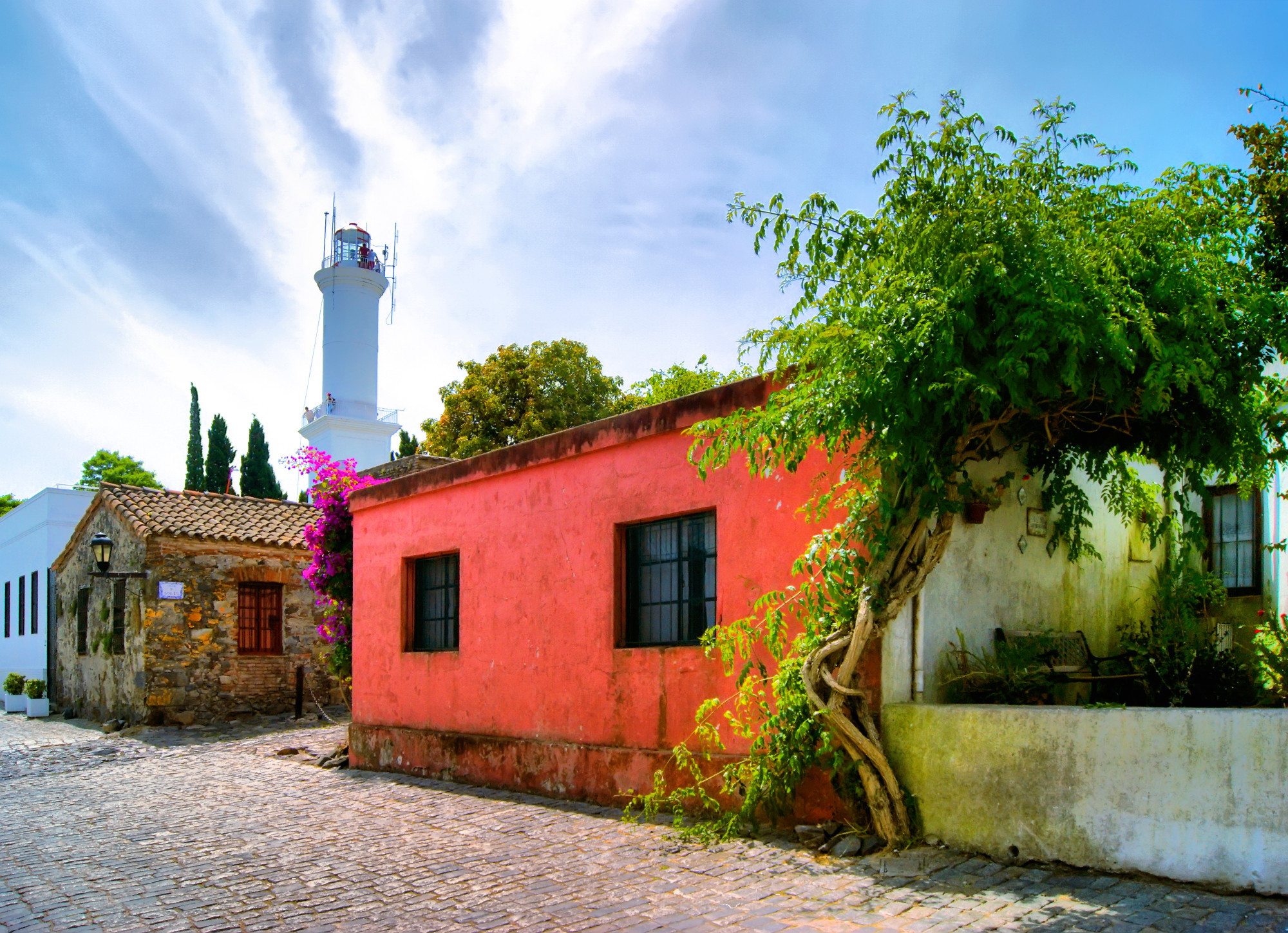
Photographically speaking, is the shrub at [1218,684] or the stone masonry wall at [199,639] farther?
the stone masonry wall at [199,639]

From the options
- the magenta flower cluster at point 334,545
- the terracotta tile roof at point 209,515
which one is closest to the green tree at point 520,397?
the terracotta tile roof at point 209,515

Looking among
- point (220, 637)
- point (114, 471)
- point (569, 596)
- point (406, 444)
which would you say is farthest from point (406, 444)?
point (569, 596)

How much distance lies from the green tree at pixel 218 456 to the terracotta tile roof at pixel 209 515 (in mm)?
16927

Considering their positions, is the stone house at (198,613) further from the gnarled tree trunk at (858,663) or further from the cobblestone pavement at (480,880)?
the gnarled tree trunk at (858,663)

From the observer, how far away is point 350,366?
35969 mm

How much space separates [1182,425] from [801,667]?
8.76 ft

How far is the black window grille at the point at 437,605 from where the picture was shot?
10.4 meters

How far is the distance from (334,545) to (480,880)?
Answer: 777cm

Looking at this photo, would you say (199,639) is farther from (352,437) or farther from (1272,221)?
(352,437)

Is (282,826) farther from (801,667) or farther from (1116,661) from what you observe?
(1116,661)

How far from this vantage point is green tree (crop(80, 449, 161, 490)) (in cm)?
4100

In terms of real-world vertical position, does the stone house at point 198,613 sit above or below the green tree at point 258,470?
below

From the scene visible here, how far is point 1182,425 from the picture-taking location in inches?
232

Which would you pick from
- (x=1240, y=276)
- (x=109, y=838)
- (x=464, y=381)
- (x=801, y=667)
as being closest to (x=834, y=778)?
(x=801, y=667)
